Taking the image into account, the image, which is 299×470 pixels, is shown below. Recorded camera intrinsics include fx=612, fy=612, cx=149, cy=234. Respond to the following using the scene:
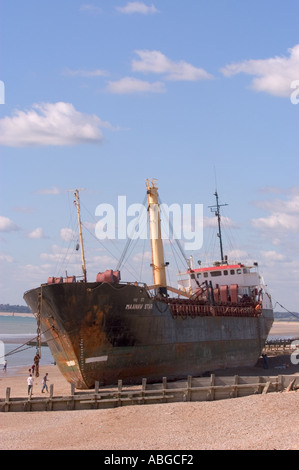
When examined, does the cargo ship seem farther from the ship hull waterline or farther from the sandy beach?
the sandy beach

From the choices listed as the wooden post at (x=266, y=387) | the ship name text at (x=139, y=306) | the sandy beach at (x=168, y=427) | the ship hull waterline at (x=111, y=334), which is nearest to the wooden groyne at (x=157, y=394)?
the wooden post at (x=266, y=387)

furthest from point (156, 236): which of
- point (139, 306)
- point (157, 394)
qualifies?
point (157, 394)

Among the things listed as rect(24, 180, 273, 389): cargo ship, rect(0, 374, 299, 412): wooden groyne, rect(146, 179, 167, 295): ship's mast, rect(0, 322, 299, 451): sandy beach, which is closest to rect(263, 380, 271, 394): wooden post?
rect(0, 374, 299, 412): wooden groyne

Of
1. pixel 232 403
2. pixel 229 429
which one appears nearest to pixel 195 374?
pixel 232 403

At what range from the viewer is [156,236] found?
3762cm

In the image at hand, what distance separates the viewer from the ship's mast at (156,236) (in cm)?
3753

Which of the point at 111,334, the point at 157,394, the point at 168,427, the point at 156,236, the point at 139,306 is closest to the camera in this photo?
the point at 168,427

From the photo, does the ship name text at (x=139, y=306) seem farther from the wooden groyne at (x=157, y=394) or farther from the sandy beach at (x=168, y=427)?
the sandy beach at (x=168, y=427)

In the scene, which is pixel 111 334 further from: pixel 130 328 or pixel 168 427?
pixel 168 427

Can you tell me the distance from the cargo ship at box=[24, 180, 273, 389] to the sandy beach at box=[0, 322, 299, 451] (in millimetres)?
6236

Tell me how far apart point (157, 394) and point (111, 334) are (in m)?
6.08

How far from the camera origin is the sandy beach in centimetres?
1484

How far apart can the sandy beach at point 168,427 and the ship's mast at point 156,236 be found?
17145 mm
